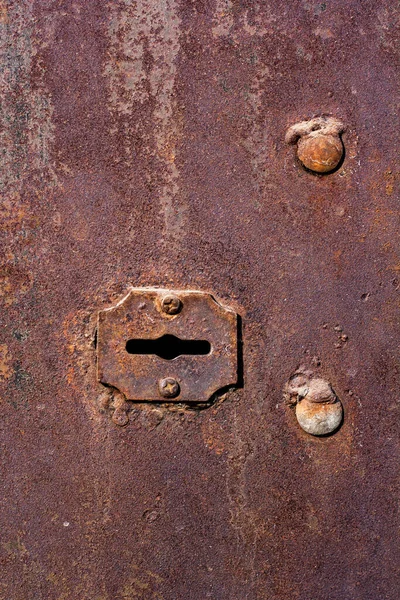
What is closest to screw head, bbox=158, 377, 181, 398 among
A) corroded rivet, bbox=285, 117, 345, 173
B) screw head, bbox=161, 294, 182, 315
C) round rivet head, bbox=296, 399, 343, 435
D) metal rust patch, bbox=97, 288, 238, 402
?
metal rust patch, bbox=97, 288, 238, 402

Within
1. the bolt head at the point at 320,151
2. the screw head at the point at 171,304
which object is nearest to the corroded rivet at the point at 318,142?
the bolt head at the point at 320,151

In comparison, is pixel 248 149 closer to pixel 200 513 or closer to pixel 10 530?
pixel 200 513

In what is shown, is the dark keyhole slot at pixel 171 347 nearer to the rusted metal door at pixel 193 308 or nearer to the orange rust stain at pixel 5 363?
the rusted metal door at pixel 193 308

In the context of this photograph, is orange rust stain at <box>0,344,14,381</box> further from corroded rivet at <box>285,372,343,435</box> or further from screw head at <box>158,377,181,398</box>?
corroded rivet at <box>285,372,343,435</box>

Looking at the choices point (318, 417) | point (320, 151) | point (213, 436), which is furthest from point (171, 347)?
point (320, 151)

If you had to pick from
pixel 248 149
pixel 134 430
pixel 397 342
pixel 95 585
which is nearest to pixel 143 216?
pixel 248 149
